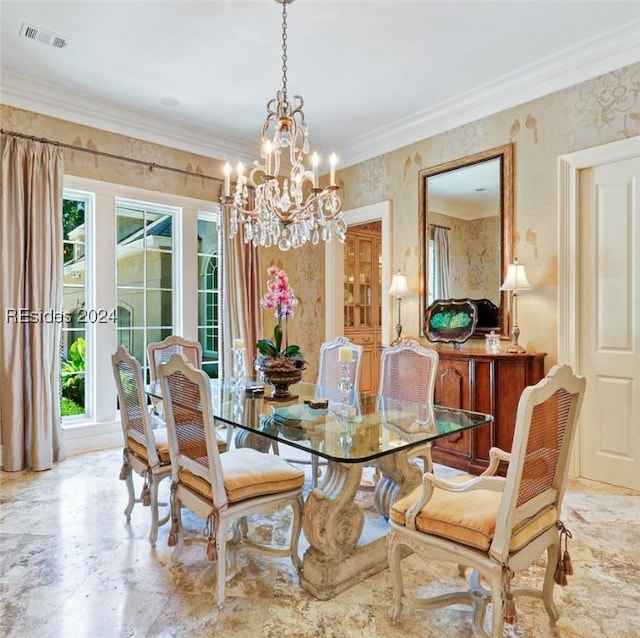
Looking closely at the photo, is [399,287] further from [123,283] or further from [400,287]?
[123,283]

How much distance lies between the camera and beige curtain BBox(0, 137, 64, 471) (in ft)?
11.5

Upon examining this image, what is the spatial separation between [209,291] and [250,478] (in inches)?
124

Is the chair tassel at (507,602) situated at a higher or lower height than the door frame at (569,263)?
lower

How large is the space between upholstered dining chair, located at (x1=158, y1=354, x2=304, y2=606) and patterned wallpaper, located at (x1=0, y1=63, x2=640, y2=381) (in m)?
2.36

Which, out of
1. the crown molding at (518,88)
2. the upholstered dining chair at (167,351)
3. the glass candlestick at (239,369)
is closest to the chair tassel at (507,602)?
the glass candlestick at (239,369)

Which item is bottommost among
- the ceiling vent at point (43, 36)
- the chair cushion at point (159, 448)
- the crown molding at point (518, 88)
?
the chair cushion at point (159, 448)

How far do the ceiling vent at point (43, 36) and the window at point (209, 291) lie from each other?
1.96 meters

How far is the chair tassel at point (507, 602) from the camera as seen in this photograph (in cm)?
141

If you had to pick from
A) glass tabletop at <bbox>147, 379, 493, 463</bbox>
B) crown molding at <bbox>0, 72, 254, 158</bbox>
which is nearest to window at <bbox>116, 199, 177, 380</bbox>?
crown molding at <bbox>0, 72, 254, 158</bbox>

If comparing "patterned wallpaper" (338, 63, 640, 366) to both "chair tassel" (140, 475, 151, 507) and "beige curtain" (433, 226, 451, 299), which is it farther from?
"chair tassel" (140, 475, 151, 507)

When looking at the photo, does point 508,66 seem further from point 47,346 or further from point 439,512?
point 47,346

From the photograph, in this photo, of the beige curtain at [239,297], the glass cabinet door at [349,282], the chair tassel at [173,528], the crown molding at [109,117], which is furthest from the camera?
the glass cabinet door at [349,282]

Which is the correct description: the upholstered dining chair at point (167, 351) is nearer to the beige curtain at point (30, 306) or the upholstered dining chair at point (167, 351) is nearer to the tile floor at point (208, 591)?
the beige curtain at point (30, 306)

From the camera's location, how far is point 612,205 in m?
3.17
